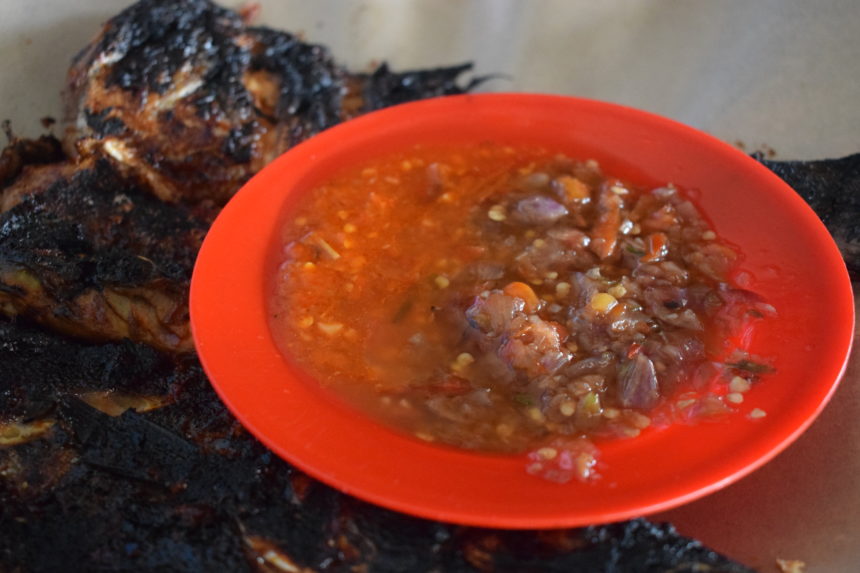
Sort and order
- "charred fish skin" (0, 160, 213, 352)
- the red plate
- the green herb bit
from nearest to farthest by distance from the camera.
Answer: the red plate
the green herb bit
"charred fish skin" (0, 160, 213, 352)

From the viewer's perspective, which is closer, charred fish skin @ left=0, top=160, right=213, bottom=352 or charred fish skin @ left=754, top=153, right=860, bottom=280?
charred fish skin @ left=0, top=160, right=213, bottom=352

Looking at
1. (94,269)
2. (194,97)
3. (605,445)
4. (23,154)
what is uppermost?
(605,445)

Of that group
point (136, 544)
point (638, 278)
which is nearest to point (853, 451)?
point (638, 278)

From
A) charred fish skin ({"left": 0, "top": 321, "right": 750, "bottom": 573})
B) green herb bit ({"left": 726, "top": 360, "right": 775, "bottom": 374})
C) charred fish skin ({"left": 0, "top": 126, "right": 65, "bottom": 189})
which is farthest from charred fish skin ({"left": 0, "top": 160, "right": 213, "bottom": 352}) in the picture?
green herb bit ({"left": 726, "top": 360, "right": 775, "bottom": 374})

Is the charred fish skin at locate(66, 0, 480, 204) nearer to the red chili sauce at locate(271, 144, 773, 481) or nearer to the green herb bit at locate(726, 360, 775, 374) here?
the red chili sauce at locate(271, 144, 773, 481)

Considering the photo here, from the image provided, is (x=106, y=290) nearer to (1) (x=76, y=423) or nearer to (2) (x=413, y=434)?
(1) (x=76, y=423)

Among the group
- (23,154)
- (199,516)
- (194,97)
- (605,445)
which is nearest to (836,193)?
(605,445)

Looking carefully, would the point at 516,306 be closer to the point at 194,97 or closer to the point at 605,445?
the point at 605,445
